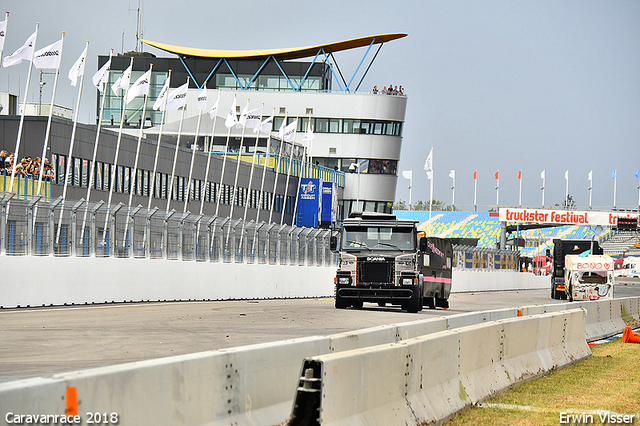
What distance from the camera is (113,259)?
2550cm

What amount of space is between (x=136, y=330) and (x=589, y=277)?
3006 cm

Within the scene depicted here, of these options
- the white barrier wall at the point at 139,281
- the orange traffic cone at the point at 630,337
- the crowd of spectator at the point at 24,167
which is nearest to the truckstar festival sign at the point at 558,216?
the crowd of spectator at the point at 24,167

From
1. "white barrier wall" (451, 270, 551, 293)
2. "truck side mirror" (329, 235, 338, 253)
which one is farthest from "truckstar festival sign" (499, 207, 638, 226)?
"truck side mirror" (329, 235, 338, 253)

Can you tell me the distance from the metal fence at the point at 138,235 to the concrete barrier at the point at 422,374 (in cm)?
1333

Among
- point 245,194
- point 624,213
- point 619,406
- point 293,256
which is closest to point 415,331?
point 619,406

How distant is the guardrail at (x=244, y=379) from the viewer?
494cm

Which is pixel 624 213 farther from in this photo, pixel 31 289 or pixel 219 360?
pixel 219 360

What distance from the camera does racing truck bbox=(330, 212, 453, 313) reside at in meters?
26.8

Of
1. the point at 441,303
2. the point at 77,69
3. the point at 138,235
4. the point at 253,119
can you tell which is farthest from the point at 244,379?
the point at 253,119

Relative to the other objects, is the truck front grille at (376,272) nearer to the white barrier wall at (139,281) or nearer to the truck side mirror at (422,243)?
the truck side mirror at (422,243)

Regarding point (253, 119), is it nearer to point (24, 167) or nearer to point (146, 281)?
point (24, 167)

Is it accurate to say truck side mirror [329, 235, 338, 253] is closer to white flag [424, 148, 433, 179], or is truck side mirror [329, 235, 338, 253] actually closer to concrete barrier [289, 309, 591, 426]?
concrete barrier [289, 309, 591, 426]

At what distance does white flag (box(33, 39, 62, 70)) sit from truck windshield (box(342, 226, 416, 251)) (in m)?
14.3

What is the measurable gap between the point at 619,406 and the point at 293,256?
94.1ft
